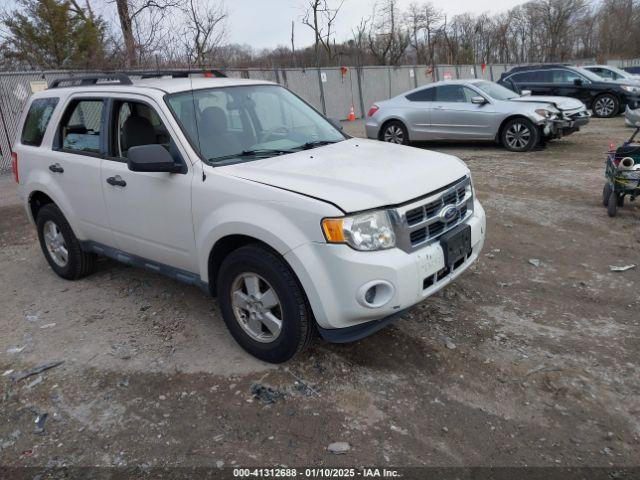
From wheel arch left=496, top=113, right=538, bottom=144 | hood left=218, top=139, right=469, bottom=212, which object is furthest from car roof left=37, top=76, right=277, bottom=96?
wheel arch left=496, top=113, right=538, bottom=144

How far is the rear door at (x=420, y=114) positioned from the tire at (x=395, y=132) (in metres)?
0.23

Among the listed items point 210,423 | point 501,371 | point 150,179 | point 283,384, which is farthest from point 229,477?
point 150,179

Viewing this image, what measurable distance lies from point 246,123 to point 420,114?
8566mm

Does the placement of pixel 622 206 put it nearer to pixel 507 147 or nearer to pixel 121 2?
pixel 507 147

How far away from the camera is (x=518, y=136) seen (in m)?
10.9

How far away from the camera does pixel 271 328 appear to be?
11.2ft

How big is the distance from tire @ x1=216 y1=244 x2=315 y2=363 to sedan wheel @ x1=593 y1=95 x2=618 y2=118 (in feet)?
55.3

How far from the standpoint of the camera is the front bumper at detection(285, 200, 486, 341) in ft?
9.60

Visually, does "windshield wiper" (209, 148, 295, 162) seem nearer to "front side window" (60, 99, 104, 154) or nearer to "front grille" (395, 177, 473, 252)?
"front grille" (395, 177, 473, 252)

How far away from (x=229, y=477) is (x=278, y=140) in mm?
2438

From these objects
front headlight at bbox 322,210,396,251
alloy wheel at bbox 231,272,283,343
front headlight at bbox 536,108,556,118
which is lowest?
alloy wheel at bbox 231,272,283,343

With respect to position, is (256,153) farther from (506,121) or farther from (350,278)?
(506,121)

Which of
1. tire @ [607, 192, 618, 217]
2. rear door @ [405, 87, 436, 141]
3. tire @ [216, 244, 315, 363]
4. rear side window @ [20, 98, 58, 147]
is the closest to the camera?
tire @ [216, 244, 315, 363]

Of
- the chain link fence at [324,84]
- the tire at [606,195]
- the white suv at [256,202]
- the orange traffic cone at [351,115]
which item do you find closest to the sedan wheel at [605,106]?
the orange traffic cone at [351,115]
